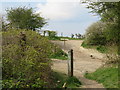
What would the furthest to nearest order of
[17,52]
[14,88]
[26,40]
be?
[26,40] → [17,52] → [14,88]

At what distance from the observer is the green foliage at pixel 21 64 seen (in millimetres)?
5347

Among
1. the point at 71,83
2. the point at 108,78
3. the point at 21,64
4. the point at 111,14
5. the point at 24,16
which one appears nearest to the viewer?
the point at 21,64

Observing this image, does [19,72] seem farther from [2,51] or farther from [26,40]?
[26,40]

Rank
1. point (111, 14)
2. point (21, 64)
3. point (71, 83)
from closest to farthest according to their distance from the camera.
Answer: point (21, 64)
point (71, 83)
point (111, 14)

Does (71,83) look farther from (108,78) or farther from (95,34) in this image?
(95,34)

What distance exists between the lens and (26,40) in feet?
21.7

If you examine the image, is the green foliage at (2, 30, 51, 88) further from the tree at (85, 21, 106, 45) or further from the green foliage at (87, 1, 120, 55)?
the tree at (85, 21, 106, 45)

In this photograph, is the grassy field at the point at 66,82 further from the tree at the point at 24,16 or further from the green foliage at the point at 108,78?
the tree at the point at 24,16

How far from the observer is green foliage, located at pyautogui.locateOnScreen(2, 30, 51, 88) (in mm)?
5347

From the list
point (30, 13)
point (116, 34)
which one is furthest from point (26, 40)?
point (30, 13)

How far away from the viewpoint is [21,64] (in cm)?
546

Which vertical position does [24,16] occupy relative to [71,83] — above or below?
above

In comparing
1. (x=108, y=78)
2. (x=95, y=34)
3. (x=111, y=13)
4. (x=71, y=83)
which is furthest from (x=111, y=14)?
(x=95, y=34)

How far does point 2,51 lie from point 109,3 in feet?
21.1
